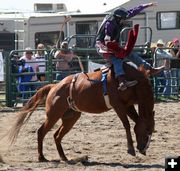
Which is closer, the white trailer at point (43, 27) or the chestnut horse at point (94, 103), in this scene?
the chestnut horse at point (94, 103)

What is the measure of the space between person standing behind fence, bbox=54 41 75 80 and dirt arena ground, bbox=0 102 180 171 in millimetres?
3105

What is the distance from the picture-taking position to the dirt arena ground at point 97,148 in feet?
25.4

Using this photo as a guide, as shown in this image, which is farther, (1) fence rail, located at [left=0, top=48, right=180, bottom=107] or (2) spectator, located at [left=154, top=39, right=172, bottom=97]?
(2) spectator, located at [left=154, top=39, right=172, bottom=97]

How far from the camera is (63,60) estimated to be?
1560 cm

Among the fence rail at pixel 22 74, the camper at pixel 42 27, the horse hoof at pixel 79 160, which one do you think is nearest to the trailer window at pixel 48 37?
the camper at pixel 42 27

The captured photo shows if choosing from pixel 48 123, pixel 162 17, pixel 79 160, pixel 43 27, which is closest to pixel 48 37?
pixel 43 27

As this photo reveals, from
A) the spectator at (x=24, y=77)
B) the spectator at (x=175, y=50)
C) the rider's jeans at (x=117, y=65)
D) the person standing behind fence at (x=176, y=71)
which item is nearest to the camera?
the rider's jeans at (x=117, y=65)

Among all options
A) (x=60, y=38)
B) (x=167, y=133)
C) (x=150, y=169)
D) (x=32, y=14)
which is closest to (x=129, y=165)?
(x=150, y=169)

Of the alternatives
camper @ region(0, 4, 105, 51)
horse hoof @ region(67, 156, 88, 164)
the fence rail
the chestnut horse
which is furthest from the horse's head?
camper @ region(0, 4, 105, 51)

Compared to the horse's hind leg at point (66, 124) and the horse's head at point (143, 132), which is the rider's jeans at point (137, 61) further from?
the horse's hind leg at point (66, 124)

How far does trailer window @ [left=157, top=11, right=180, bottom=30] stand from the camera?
2093cm

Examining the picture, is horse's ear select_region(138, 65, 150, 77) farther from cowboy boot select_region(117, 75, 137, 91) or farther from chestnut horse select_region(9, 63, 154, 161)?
cowboy boot select_region(117, 75, 137, 91)

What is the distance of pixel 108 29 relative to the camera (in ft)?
26.7

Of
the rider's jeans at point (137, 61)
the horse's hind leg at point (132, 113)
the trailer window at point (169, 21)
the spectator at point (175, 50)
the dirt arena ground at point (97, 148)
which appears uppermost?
the trailer window at point (169, 21)
